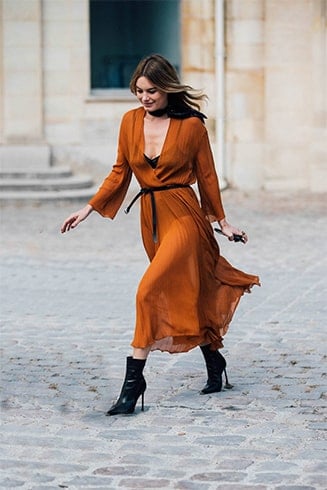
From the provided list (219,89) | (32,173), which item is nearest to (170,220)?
(32,173)

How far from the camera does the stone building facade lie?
1945 centimetres

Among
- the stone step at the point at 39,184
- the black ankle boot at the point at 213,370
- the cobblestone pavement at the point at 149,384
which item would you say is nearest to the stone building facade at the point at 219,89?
the stone step at the point at 39,184

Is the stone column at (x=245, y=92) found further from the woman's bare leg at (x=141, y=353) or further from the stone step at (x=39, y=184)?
the woman's bare leg at (x=141, y=353)

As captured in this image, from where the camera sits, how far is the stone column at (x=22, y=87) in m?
19.4

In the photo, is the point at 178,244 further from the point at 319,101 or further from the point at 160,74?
the point at 319,101

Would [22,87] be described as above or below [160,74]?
below

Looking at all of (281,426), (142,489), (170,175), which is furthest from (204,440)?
(170,175)

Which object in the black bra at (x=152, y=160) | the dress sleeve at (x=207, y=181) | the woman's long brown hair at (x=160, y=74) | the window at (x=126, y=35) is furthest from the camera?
the window at (x=126, y=35)

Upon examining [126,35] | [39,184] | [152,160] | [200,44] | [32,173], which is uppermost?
[126,35]

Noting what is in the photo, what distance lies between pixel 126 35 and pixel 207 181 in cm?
1302

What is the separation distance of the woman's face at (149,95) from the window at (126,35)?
12697 millimetres

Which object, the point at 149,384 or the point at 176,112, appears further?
the point at 149,384

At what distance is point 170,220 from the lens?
7395 mm

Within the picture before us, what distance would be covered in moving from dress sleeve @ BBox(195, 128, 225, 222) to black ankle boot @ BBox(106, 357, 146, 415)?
2.86 feet
